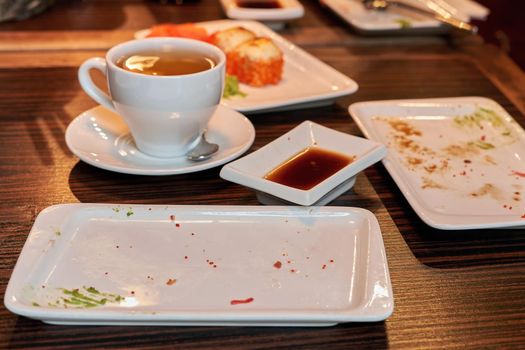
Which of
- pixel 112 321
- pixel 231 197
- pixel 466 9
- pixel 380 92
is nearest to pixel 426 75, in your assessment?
pixel 380 92

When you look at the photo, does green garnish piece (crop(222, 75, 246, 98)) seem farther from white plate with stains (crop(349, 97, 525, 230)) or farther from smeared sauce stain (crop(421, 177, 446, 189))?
smeared sauce stain (crop(421, 177, 446, 189))

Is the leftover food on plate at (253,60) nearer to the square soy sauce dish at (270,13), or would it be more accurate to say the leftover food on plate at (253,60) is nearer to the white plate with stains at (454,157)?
the white plate with stains at (454,157)

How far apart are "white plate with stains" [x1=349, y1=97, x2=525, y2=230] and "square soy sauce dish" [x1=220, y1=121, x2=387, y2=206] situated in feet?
0.24

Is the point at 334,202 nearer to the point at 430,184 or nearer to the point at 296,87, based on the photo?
the point at 430,184

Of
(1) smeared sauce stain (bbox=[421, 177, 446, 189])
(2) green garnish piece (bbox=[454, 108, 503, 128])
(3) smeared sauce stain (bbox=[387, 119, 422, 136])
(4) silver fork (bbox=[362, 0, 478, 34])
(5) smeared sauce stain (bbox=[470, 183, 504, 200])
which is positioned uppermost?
(4) silver fork (bbox=[362, 0, 478, 34])

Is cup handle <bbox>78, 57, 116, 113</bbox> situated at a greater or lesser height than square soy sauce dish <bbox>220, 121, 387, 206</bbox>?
greater

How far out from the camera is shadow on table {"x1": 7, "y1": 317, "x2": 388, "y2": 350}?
0.77 metres

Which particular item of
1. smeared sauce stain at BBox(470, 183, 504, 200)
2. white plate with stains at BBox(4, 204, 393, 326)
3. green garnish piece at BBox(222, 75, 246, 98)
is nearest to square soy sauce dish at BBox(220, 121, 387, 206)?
white plate with stains at BBox(4, 204, 393, 326)

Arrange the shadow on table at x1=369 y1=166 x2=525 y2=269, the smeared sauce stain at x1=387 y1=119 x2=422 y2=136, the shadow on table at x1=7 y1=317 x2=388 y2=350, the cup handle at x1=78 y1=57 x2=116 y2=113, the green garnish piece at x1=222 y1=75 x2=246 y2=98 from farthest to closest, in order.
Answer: the green garnish piece at x1=222 y1=75 x2=246 y2=98 < the smeared sauce stain at x1=387 y1=119 x2=422 y2=136 < the cup handle at x1=78 y1=57 x2=116 y2=113 < the shadow on table at x1=369 y1=166 x2=525 y2=269 < the shadow on table at x1=7 y1=317 x2=388 y2=350

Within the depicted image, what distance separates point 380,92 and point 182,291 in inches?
36.8

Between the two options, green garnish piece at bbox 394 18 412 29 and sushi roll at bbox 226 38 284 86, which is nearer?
sushi roll at bbox 226 38 284 86

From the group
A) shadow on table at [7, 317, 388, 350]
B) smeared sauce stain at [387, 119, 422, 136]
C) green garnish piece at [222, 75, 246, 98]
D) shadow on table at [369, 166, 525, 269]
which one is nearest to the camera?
shadow on table at [7, 317, 388, 350]

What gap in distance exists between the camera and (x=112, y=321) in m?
0.77

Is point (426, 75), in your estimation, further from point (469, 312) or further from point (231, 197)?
point (469, 312)
